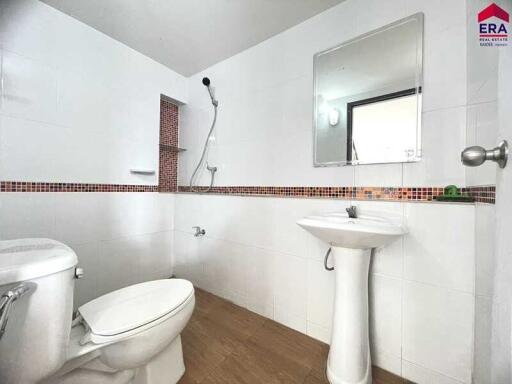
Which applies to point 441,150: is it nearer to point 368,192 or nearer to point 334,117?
point 368,192

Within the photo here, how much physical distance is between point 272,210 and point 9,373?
1273 mm

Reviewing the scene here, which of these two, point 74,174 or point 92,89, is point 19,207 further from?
point 92,89

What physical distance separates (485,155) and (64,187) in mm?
2035

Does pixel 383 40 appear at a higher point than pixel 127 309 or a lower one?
higher

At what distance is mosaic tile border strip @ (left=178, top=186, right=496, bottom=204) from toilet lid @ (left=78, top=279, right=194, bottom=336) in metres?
0.80

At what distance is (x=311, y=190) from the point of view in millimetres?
1316

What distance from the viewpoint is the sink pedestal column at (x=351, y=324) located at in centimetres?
94

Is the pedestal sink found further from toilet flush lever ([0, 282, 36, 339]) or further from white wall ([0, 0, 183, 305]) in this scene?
white wall ([0, 0, 183, 305])

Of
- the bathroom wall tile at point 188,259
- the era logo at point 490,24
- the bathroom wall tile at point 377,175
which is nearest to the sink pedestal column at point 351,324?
the bathroom wall tile at point 377,175

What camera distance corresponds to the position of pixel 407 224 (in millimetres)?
1009

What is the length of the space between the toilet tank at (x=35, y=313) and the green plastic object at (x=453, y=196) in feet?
4.86

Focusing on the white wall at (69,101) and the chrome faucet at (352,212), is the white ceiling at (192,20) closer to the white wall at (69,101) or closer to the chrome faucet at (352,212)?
the white wall at (69,101)

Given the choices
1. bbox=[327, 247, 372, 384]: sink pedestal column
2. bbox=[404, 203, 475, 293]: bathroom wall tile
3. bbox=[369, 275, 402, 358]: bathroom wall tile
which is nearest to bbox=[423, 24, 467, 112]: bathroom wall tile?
bbox=[404, 203, 475, 293]: bathroom wall tile

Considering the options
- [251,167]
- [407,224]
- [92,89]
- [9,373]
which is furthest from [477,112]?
[92,89]
